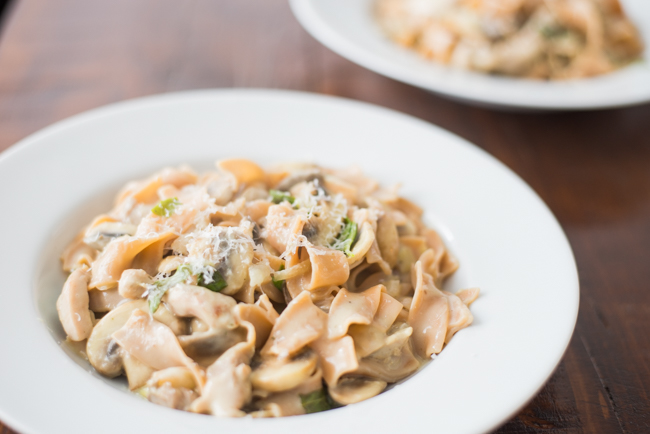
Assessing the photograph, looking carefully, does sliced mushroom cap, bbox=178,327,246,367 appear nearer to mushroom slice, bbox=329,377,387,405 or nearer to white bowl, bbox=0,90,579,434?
white bowl, bbox=0,90,579,434

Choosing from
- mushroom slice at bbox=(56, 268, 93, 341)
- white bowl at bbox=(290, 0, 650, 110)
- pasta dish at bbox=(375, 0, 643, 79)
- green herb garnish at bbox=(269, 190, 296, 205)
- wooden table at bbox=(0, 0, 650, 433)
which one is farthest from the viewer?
pasta dish at bbox=(375, 0, 643, 79)

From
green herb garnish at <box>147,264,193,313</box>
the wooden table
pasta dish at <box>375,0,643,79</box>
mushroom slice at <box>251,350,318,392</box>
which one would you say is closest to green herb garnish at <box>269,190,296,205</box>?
green herb garnish at <box>147,264,193,313</box>

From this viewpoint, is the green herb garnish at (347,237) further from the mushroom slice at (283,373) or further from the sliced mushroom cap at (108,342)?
the sliced mushroom cap at (108,342)

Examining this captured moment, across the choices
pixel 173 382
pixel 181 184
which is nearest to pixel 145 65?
pixel 181 184

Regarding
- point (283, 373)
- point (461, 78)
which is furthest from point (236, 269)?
point (461, 78)

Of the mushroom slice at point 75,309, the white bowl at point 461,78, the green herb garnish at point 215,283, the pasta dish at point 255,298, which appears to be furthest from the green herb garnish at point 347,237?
the white bowl at point 461,78
